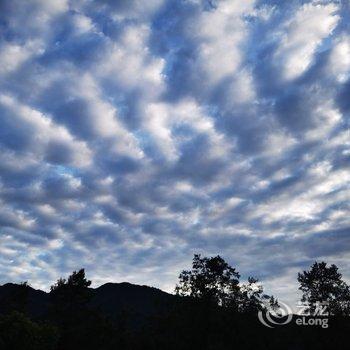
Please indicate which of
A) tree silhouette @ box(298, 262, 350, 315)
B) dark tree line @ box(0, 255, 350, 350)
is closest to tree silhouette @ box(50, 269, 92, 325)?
dark tree line @ box(0, 255, 350, 350)

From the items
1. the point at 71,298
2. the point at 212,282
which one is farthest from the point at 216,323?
the point at 71,298

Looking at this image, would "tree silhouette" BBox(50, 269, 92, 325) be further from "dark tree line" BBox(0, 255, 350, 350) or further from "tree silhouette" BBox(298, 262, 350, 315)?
"tree silhouette" BBox(298, 262, 350, 315)

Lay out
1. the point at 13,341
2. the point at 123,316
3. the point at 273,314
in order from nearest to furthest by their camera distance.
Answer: the point at 13,341, the point at 273,314, the point at 123,316

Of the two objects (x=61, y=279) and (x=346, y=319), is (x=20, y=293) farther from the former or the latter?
(x=346, y=319)

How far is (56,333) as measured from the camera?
58188 mm

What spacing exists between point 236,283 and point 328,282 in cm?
2039

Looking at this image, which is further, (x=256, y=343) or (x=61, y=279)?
(x=61, y=279)

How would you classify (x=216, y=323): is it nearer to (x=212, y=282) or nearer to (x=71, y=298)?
(x=212, y=282)

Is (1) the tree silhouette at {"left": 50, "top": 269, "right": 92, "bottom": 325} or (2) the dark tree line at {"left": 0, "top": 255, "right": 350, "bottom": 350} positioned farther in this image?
(1) the tree silhouette at {"left": 50, "top": 269, "right": 92, "bottom": 325}

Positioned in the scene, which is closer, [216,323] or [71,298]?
[216,323]

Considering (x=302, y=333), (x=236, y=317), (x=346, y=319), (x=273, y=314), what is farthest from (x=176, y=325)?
(x=346, y=319)

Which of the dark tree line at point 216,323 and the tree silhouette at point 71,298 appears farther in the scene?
the tree silhouette at point 71,298

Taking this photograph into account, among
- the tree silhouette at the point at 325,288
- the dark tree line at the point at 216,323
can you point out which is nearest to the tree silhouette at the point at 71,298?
the dark tree line at the point at 216,323

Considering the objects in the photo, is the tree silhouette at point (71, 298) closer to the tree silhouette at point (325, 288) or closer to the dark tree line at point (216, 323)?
the dark tree line at point (216, 323)
